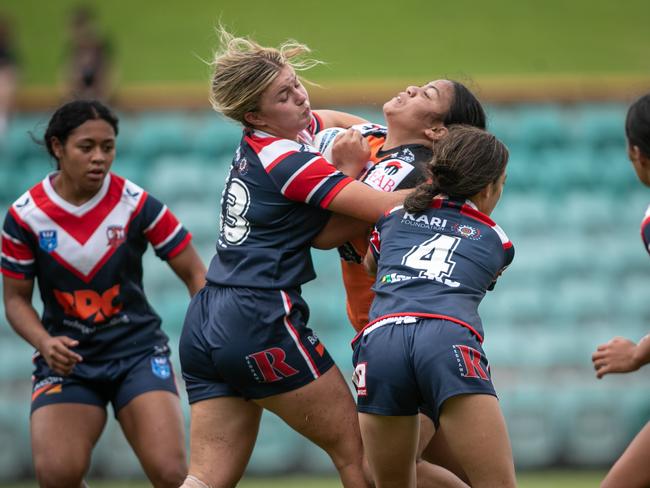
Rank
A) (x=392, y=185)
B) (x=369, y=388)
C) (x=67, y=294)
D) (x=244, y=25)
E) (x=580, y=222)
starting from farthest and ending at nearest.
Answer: (x=244, y=25)
(x=580, y=222)
(x=67, y=294)
(x=392, y=185)
(x=369, y=388)

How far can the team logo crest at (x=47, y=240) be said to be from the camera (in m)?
5.10

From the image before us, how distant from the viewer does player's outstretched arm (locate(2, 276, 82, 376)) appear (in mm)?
4828

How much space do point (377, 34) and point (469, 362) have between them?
12.4m

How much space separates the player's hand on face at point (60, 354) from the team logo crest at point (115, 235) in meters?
0.52

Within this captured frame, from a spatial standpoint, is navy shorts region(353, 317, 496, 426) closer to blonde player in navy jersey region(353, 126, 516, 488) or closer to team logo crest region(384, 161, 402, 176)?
blonde player in navy jersey region(353, 126, 516, 488)

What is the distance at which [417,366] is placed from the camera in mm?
3850

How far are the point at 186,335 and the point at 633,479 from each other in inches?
73.4

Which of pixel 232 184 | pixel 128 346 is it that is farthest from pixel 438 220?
pixel 128 346

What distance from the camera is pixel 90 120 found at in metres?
5.17

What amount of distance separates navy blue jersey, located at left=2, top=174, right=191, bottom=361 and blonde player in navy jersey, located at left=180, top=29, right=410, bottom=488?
83 cm

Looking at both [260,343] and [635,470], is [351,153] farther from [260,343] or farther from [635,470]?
[635,470]

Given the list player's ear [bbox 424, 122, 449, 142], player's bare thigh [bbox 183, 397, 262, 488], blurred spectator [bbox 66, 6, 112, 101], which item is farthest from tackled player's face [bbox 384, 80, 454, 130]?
blurred spectator [bbox 66, 6, 112, 101]

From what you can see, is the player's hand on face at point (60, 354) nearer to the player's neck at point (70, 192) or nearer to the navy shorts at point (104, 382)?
the navy shorts at point (104, 382)

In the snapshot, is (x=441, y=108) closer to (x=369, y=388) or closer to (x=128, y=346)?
(x=369, y=388)
